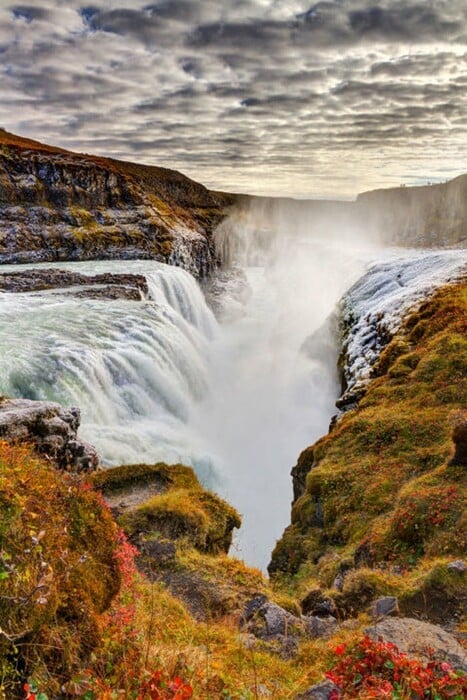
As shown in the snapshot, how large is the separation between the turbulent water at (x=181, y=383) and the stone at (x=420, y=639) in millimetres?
11450

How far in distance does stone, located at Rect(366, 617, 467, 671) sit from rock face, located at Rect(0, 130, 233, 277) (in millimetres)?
52133

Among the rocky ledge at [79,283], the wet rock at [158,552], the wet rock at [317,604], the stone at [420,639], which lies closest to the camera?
the stone at [420,639]

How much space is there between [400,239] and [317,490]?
470ft

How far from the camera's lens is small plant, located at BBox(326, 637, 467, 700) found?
454 cm

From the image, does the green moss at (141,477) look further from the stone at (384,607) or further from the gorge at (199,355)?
the stone at (384,607)

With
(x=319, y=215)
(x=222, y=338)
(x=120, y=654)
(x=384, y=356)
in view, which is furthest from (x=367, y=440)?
(x=319, y=215)

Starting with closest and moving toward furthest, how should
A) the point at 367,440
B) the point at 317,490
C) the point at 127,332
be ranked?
the point at 317,490 → the point at 367,440 → the point at 127,332

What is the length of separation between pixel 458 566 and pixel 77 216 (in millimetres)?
62310

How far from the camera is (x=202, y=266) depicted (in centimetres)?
7994

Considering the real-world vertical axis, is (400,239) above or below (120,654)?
above

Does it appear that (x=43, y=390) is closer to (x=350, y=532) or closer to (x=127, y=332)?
(x=127, y=332)

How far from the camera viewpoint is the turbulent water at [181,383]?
2036 centimetres

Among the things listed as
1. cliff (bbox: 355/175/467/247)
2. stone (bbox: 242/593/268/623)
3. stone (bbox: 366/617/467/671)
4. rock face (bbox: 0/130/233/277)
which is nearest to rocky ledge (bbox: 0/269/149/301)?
rock face (bbox: 0/130/233/277)

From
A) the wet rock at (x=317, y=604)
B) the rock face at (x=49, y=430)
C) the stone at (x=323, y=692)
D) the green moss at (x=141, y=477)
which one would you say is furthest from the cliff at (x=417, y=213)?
the stone at (x=323, y=692)
